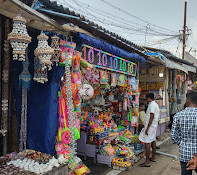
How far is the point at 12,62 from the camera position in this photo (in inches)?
141

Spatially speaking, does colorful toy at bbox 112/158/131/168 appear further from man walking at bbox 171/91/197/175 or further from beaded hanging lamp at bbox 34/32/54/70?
beaded hanging lamp at bbox 34/32/54/70

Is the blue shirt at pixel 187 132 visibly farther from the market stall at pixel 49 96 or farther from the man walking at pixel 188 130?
the market stall at pixel 49 96

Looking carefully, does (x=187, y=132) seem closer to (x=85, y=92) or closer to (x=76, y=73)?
(x=85, y=92)

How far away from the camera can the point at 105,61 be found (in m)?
4.82

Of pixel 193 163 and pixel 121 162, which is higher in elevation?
pixel 193 163

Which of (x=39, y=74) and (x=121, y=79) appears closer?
(x=39, y=74)

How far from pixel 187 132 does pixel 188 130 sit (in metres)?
0.04

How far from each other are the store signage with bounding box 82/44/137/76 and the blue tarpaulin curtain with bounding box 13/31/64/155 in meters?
0.92

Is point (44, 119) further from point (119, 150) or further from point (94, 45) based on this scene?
point (119, 150)

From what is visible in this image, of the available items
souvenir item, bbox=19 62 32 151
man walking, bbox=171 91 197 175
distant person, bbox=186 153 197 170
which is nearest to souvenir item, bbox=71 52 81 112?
souvenir item, bbox=19 62 32 151

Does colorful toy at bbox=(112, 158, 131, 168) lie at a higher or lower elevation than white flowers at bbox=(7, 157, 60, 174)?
lower

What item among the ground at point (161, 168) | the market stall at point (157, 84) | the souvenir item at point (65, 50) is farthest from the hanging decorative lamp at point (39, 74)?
the market stall at point (157, 84)

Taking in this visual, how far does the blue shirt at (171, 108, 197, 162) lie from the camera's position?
9.34 ft

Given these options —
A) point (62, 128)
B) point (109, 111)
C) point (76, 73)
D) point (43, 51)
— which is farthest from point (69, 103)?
point (109, 111)
